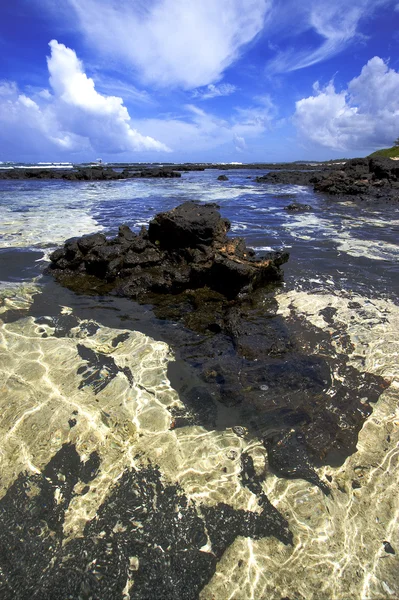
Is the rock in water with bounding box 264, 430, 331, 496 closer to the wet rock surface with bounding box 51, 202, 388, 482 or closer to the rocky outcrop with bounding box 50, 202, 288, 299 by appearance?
the wet rock surface with bounding box 51, 202, 388, 482

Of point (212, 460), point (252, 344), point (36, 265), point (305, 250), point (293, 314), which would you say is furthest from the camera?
point (305, 250)

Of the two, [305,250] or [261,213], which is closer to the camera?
[305,250]

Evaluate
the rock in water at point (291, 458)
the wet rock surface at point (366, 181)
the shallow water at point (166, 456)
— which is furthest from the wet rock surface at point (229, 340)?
the wet rock surface at point (366, 181)

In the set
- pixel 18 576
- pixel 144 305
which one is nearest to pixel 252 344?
pixel 144 305

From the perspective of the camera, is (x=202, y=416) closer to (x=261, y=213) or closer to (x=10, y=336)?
(x=10, y=336)

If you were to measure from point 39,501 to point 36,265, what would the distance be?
8.37 meters

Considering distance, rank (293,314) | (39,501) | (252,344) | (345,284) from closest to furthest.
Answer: (39,501), (252,344), (293,314), (345,284)

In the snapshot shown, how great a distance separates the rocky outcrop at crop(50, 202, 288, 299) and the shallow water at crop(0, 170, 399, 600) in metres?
0.91

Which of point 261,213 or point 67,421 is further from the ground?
point 261,213

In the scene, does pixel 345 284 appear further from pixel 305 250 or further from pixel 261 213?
pixel 261 213

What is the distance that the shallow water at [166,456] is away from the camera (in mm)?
2748

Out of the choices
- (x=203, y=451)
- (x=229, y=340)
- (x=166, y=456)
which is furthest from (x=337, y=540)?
(x=229, y=340)

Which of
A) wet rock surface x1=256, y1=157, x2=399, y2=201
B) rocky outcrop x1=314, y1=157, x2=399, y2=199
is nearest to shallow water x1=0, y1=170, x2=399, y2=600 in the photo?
wet rock surface x1=256, y1=157, x2=399, y2=201

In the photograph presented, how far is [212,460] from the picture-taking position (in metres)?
3.72
